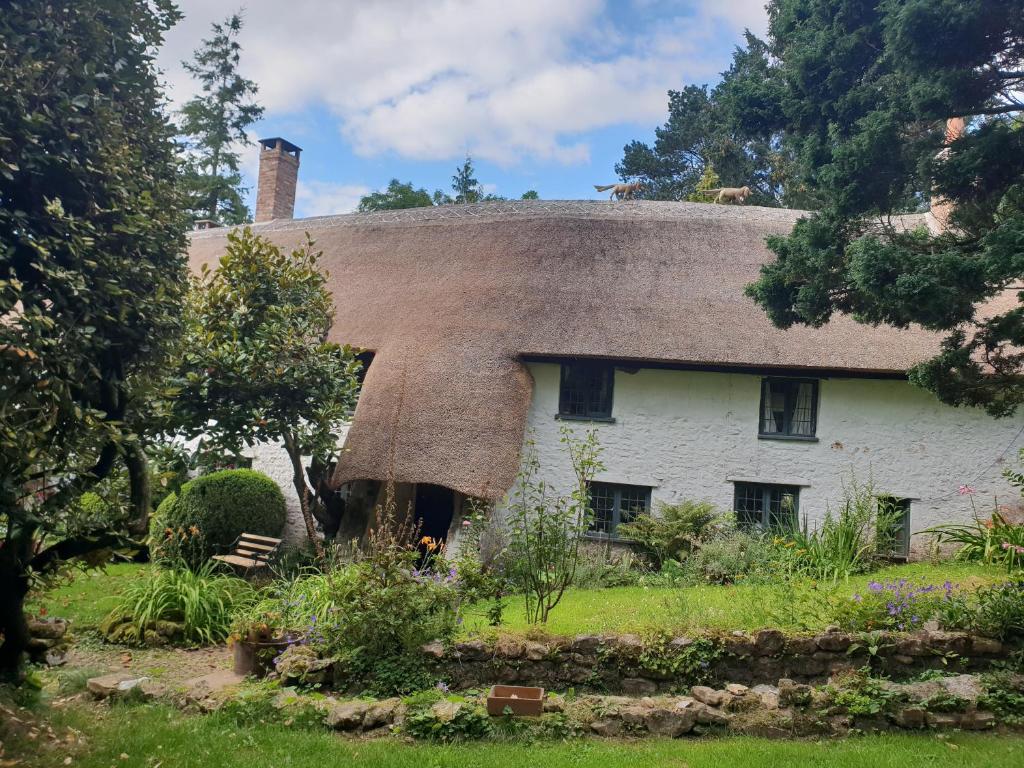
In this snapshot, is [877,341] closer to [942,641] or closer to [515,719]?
[942,641]

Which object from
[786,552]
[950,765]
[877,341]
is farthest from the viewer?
[877,341]

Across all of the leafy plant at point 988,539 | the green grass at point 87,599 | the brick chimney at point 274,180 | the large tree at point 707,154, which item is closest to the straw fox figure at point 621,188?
the large tree at point 707,154

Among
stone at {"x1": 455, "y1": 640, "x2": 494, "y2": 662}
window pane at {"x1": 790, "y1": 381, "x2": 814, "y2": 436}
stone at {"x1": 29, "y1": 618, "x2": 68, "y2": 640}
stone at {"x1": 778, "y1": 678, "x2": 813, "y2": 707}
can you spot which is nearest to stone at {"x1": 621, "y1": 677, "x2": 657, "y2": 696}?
stone at {"x1": 778, "y1": 678, "x2": 813, "y2": 707}

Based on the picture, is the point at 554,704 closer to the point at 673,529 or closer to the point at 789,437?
the point at 673,529

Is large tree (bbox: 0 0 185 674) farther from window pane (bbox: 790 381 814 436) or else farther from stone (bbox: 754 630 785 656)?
window pane (bbox: 790 381 814 436)

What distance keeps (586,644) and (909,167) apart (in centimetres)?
613

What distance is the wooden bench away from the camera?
471 inches

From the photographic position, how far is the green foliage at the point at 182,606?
905 centimetres

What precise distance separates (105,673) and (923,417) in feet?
39.7

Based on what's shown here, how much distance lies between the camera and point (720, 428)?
13.4m

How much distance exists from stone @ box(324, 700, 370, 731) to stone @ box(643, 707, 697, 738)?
6.96 feet

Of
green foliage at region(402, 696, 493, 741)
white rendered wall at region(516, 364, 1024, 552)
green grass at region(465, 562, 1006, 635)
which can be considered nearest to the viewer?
green foliage at region(402, 696, 493, 741)

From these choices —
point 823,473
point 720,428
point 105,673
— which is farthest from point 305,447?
point 823,473

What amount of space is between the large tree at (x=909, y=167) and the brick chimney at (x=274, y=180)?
617 inches
